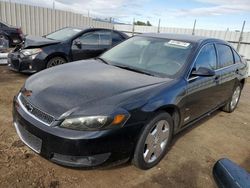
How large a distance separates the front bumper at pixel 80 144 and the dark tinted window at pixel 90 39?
5.02 meters

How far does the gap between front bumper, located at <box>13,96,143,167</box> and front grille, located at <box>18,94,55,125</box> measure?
1.8 inches

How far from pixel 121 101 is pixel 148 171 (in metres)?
1.01

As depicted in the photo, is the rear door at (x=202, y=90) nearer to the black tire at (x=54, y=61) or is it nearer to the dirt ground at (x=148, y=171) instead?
the dirt ground at (x=148, y=171)

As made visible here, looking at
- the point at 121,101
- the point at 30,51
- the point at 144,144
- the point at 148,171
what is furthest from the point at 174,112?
the point at 30,51

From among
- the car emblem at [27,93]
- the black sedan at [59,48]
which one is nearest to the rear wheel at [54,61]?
the black sedan at [59,48]

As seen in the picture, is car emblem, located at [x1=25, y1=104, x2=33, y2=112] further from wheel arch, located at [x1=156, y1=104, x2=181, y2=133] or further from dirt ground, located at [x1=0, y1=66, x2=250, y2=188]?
wheel arch, located at [x1=156, y1=104, x2=181, y2=133]

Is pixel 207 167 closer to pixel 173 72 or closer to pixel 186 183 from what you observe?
pixel 186 183

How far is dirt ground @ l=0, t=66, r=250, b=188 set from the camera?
2.68m

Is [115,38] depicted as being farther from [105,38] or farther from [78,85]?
[78,85]

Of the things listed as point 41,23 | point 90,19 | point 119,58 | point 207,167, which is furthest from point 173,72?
point 90,19

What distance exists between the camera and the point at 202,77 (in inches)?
147

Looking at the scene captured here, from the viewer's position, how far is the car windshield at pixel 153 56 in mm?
3527

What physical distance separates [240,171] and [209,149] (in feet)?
7.84

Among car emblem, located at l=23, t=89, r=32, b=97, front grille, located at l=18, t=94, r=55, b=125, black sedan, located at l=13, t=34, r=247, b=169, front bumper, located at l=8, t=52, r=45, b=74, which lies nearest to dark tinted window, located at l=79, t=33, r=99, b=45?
front bumper, located at l=8, t=52, r=45, b=74
